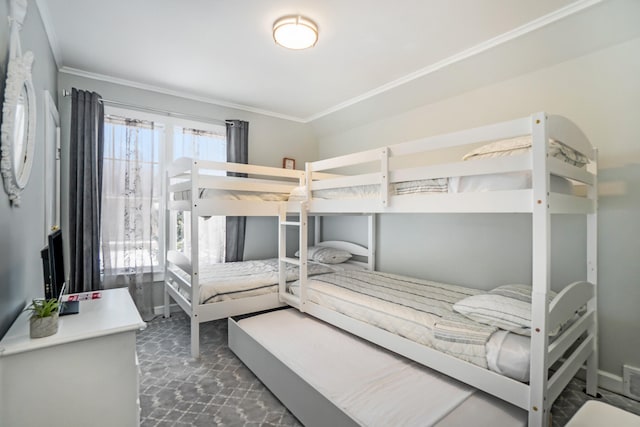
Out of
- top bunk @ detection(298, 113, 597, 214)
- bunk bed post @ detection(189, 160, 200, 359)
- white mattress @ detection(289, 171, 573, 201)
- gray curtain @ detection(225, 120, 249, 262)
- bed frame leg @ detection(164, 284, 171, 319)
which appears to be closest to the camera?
top bunk @ detection(298, 113, 597, 214)

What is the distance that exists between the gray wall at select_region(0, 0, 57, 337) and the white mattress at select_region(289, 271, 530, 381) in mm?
1799

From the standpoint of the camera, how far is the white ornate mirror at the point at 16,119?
1.26 meters

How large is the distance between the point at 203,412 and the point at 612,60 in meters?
3.50

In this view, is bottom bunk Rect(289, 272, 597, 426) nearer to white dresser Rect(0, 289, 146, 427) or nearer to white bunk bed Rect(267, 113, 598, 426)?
white bunk bed Rect(267, 113, 598, 426)

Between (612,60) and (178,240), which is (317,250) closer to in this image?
(178,240)

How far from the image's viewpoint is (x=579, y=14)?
194 centimetres

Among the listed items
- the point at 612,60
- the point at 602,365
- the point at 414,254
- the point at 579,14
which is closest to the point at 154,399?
the point at 414,254

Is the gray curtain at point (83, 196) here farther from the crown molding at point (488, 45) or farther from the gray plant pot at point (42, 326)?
the crown molding at point (488, 45)

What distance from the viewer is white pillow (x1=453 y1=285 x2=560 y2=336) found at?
1.53 metres

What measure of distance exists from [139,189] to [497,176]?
330cm

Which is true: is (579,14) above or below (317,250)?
above

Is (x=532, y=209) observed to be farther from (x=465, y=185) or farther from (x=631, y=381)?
(x=631, y=381)

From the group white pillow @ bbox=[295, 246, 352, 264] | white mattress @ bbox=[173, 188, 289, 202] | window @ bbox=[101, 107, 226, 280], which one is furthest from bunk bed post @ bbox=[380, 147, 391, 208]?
window @ bbox=[101, 107, 226, 280]

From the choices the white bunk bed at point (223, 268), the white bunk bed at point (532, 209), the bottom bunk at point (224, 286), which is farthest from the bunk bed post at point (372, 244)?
the white bunk bed at point (532, 209)
